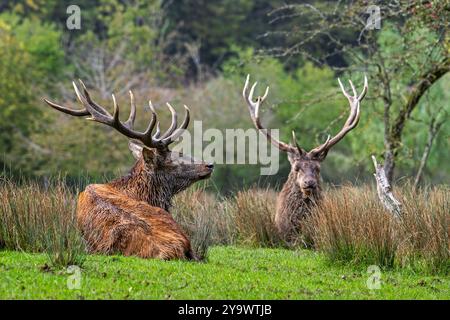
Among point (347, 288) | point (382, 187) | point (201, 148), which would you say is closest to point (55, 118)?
point (201, 148)

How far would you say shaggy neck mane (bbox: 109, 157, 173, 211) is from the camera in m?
10.2

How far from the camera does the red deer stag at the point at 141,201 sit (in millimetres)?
8906

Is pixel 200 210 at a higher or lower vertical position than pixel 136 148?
→ lower

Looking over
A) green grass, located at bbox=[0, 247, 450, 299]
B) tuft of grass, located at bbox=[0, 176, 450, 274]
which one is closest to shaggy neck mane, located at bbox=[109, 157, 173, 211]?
tuft of grass, located at bbox=[0, 176, 450, 274]

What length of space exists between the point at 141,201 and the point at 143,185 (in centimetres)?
54

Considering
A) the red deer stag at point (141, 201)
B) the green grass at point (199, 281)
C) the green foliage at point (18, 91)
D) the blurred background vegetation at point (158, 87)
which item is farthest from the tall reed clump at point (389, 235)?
the green foliage at point (18, 91)

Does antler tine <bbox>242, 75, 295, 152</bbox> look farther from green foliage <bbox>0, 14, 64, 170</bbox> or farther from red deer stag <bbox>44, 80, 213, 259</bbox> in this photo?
green foliage <bbox>0, 14, 64, 170</bbox>

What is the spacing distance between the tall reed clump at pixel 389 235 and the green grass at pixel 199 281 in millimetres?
204

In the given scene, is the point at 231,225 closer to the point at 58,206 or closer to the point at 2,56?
the point at 58,206

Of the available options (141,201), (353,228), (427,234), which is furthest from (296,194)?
(427,234)

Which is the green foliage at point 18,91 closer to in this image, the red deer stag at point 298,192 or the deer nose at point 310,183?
the red deer stag at point 298,192

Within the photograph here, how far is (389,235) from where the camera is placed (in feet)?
30.2

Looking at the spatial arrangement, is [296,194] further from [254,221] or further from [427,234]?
[427,234]

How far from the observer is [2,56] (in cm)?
3316
